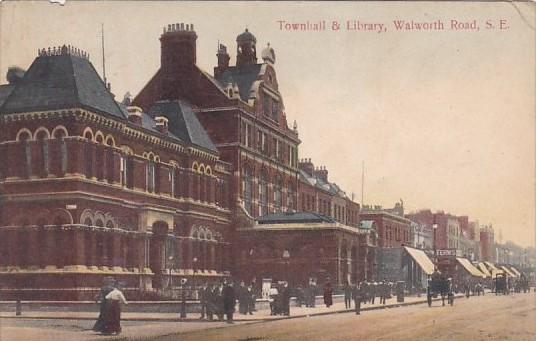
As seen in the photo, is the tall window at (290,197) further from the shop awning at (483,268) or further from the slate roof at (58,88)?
the slate roof at (58,88)

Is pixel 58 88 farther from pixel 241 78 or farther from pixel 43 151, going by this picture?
pixel 241 78

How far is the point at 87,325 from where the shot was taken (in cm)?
2245

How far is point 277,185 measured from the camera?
43.5 metres

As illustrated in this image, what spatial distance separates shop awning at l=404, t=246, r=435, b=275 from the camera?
49.8 meters

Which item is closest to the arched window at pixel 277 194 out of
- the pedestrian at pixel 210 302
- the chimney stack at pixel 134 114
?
the chimney stack at pixel 134 114

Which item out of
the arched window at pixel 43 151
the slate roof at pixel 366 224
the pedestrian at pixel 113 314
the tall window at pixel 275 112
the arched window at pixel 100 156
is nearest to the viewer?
the pedestrian at pixel 113 314

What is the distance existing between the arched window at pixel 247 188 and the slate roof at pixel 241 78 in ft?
11.1

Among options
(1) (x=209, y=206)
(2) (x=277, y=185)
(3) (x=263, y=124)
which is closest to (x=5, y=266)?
(1) (x=209, y=206)

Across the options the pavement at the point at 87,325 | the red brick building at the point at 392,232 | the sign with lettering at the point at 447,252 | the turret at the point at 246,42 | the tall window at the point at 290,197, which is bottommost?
the pavement at the point at 87,325

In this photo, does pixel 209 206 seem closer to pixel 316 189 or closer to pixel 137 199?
pixel 137 199

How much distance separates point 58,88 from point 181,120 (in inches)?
333

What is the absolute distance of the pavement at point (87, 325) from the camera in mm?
20625

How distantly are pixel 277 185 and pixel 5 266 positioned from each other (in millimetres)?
20888

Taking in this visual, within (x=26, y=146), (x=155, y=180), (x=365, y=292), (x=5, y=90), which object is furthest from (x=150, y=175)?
(x=365, y=292)
